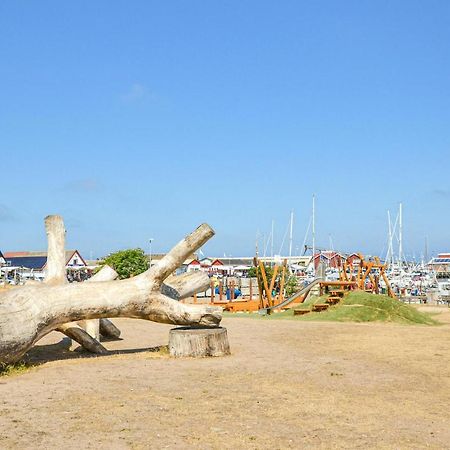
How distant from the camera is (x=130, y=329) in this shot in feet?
54.3

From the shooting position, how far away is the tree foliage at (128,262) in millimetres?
56906

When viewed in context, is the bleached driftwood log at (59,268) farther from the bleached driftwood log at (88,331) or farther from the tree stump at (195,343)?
the tree stump at (195,343)

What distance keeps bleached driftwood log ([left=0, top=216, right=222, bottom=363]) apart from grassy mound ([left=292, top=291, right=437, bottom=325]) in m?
10.0

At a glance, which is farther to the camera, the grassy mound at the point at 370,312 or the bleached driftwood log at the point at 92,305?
the grassy mound at the point at 370,312

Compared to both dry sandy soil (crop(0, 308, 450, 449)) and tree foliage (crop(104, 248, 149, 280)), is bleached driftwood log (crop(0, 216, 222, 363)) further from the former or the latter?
tree foliage (crop(104, 248, 149, 280))

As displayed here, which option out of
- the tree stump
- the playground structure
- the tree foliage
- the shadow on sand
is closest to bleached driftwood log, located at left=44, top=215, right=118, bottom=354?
the shadow on sand

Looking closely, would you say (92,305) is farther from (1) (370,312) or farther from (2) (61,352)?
(1) (370,312)

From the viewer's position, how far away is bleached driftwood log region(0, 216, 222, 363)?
912 centimetres

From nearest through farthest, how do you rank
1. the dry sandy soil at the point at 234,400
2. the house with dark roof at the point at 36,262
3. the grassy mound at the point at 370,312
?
the dry sandy soil at the point at 234,400 → the grassy mound at the point at 370,312 → the house with dark roof at the point at 36,262

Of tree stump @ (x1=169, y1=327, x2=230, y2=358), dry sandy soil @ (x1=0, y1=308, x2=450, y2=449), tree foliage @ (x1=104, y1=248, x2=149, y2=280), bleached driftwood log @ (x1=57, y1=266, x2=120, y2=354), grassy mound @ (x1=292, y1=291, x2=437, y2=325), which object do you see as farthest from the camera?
tree foliage @ (x1=104, y1=248, x2=149, y2=280)

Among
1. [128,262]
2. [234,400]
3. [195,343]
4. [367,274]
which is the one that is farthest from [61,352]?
[128,262]

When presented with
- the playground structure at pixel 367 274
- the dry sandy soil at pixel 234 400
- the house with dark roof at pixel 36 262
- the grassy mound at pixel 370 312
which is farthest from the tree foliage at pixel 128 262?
the dry sandy soil at pixel 234 400

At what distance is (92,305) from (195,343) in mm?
1788

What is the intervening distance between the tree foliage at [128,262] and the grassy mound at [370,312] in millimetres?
36405
